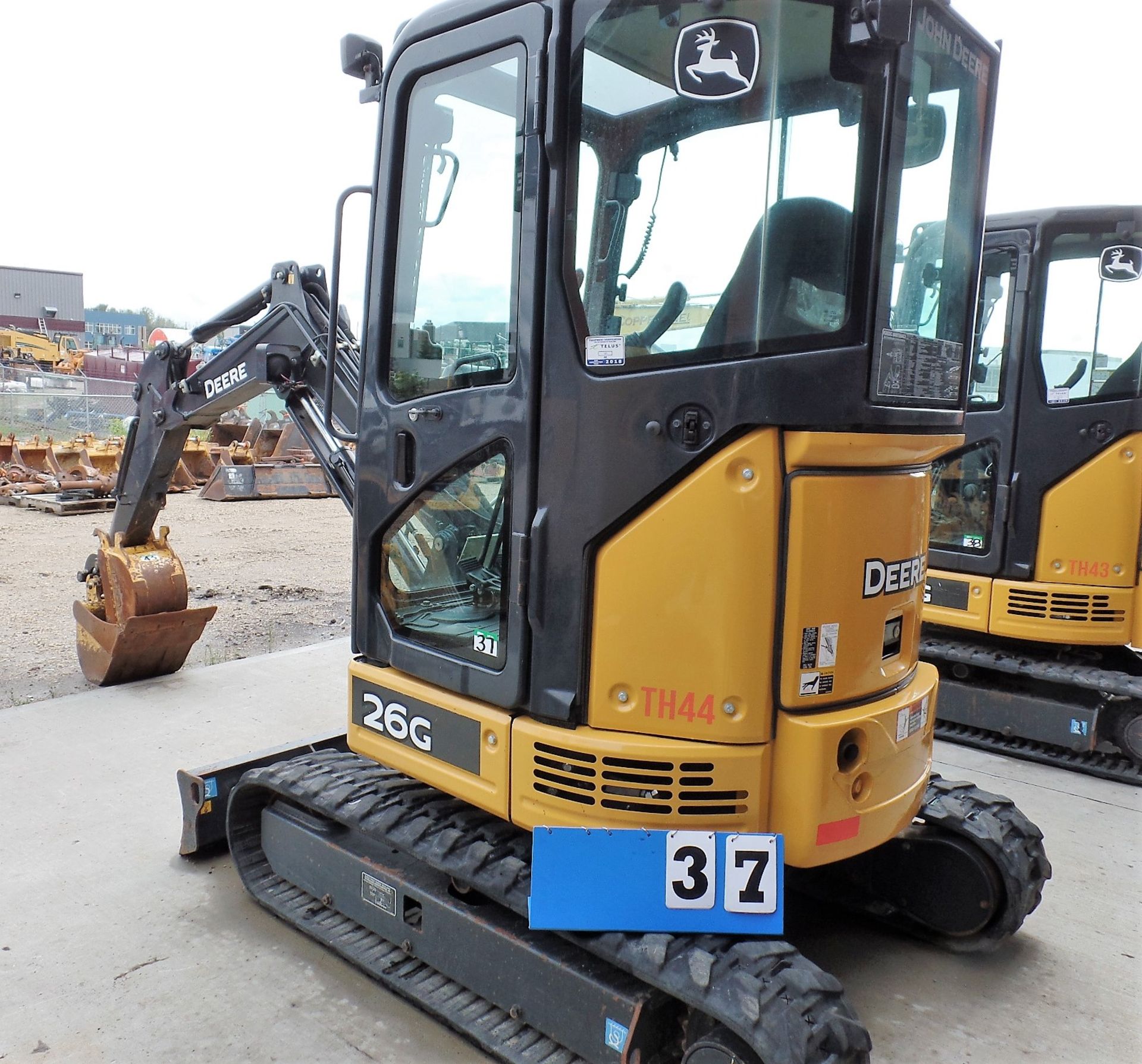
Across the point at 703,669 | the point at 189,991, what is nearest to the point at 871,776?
the point at 703,669

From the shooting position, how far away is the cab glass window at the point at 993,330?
5855mm

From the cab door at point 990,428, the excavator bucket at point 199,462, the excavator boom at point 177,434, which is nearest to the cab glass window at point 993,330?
the cab door at point 990,428

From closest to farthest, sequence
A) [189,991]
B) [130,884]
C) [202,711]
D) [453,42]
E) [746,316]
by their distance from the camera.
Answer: [746,316]
[453,42]
[189,991]
[130,884]
[202,711]

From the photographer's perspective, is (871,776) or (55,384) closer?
(871,776)

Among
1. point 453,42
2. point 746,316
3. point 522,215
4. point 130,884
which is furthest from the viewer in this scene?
point 130,884

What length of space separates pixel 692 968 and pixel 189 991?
1.76m

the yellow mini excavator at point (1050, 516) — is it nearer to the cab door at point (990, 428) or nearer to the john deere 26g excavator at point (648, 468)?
the cab door at point (990, 428)

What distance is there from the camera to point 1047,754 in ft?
18.6

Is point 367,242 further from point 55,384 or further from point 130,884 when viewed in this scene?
point 55,384

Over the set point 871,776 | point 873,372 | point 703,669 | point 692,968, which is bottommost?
point 692,968

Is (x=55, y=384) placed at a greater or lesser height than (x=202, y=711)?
greater

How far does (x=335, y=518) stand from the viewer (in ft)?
50.0

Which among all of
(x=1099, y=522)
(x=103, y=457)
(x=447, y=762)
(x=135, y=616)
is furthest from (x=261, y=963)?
(x=103, y=457)

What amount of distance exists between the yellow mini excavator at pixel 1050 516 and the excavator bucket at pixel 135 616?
4769 mm
